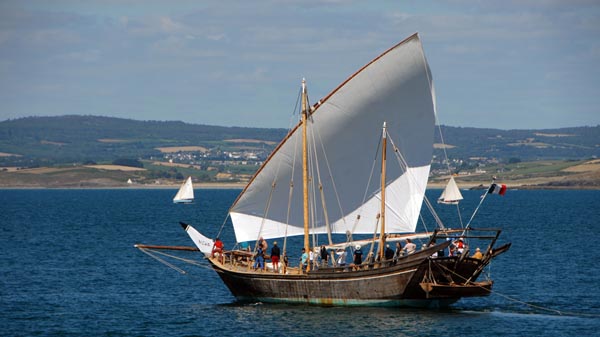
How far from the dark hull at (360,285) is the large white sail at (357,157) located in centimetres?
431

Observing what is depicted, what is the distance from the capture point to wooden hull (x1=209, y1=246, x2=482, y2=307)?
50.9m

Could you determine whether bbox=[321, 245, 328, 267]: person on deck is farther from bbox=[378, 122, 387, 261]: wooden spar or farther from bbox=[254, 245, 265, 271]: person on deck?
bbox=[254, 245, 265, 271]: person on deck

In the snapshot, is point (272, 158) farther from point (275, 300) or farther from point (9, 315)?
point (9, 315)

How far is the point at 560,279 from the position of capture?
66.0 metres

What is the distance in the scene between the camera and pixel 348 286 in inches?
2067

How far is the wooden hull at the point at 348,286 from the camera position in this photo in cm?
5091

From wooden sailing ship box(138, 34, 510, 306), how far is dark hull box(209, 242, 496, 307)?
0.20 feet

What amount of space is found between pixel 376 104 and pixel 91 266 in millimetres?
29372

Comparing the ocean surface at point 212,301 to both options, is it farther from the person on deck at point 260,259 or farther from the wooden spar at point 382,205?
the wooden spar at point 382,205

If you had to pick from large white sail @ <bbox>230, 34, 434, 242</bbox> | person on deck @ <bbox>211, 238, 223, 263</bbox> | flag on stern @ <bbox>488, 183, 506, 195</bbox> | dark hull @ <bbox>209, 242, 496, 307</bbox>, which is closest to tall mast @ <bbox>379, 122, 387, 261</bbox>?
dark hull @ <bbox>209, 242, 496, 307</bbox>

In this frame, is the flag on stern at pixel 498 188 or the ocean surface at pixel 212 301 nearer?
the ocean surface at pixel 212 301

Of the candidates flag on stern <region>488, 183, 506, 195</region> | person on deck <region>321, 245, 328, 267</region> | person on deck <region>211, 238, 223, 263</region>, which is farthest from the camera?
person on deck <region>211, 238, 223, 263</region>

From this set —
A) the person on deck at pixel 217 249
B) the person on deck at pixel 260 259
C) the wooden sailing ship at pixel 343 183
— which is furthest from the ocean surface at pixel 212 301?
the person on deck at pixel 217 249

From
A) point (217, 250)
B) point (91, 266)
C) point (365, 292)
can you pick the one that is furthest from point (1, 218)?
point (365, 292)
